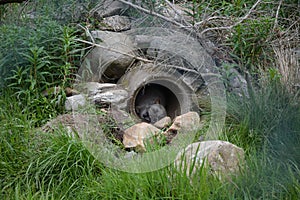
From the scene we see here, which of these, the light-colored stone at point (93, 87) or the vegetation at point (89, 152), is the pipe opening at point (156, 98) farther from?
the vegetation at point (89, 152)

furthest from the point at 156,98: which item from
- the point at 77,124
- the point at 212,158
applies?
the point at 212,158

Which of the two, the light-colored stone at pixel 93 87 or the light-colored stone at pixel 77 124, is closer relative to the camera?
the light-colored stone at pixel 77 124

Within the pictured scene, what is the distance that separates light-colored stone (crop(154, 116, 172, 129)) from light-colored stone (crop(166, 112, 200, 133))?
0.56ft

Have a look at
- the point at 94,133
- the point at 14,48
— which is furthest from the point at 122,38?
the point at 94,133

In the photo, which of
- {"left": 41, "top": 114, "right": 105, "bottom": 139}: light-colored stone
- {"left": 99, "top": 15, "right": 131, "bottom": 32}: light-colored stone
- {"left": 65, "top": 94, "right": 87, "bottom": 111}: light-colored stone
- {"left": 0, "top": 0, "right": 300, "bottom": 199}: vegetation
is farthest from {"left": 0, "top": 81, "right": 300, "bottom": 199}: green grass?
{"left": 99, "top": 15, "right": 131, "bottom": 32}: light-colored stone

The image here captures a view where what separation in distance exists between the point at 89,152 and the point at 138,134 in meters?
0.58

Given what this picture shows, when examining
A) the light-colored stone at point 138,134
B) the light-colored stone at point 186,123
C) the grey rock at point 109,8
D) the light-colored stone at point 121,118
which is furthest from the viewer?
the grey rock at point 109,8

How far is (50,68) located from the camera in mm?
4746

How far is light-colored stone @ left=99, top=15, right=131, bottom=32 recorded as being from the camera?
5.45m

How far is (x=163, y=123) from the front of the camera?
4.42m

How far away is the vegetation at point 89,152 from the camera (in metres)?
3.03

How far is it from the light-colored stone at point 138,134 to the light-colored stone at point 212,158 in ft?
1.96

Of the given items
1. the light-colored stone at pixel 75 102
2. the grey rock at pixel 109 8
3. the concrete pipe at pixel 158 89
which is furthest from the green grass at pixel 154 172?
the grey rock at pixel 109 8

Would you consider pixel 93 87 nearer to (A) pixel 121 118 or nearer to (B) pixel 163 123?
(A) pixel 121 118
